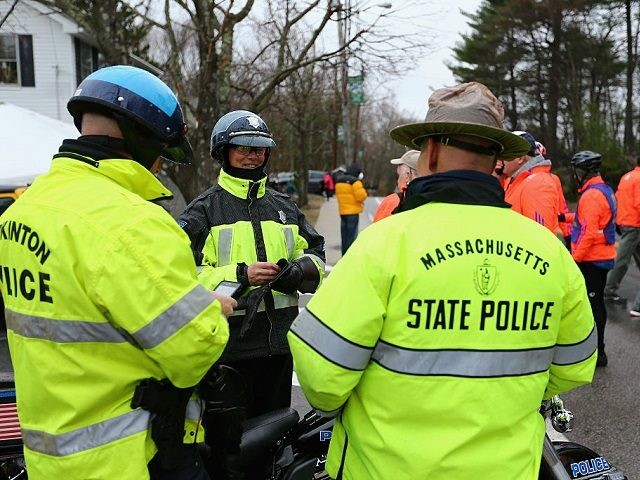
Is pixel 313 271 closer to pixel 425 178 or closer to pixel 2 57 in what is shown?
pixel 425 178

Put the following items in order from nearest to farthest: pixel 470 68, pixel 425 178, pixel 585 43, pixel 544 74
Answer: pixel 425 178
pixel 585 43
pixel 544 74
pixel 470 68

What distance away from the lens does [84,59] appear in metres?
21.9

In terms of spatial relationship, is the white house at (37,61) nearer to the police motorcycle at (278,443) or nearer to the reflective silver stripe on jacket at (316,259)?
the reflective silver stripe on jacket at (316,259)

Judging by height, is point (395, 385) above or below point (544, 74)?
below

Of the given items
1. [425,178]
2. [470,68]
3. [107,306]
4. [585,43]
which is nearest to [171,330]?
[107,306]

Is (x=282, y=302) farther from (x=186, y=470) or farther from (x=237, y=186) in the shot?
(x=186, y=470)

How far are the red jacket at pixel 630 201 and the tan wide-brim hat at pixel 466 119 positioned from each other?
275 inches

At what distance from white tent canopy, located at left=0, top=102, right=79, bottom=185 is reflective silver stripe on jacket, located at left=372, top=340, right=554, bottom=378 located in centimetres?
763

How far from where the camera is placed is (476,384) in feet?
5.50

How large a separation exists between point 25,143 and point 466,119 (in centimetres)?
995

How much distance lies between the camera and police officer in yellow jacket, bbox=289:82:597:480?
5.46ft

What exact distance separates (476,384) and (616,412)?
365 centimetres

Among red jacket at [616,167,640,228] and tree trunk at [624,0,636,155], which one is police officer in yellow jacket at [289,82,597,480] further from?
tree trunk at [624,0,636,155]

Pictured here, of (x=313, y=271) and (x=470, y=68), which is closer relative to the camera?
(x=313, y=271)
